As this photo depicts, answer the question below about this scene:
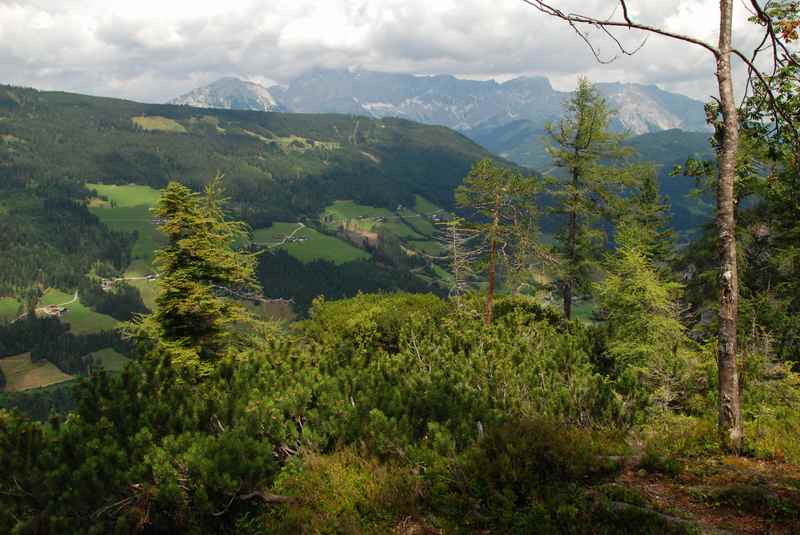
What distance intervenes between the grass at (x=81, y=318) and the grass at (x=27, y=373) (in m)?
17.9

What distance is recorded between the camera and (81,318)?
176125 millimetres

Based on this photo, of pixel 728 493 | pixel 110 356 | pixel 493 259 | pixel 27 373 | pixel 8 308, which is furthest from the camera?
pixel 8 308

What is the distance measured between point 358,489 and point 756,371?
448 inches

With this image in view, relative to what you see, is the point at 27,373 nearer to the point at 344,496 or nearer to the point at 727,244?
the point at 344,496

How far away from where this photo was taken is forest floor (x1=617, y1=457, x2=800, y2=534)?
241 inches

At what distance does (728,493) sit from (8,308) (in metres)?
235

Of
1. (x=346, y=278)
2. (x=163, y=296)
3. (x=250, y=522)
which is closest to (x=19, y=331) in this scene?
(x=346, y=278)

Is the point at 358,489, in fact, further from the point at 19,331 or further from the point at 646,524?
the point at 19,331

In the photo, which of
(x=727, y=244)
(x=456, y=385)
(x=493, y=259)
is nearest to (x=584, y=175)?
(x=493, y=259)

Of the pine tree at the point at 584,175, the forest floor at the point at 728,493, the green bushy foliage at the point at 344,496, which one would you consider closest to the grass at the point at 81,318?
the pine tree at the point at 584,175

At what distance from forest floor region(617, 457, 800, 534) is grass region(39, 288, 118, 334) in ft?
592

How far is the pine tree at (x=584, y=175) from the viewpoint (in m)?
Result: 26.9

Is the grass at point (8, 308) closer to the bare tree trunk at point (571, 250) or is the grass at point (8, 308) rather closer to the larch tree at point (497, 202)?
the larch tree at point (497, 202)

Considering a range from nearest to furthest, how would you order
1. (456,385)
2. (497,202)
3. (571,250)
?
(456,385) < (497,202) < (571,250)
